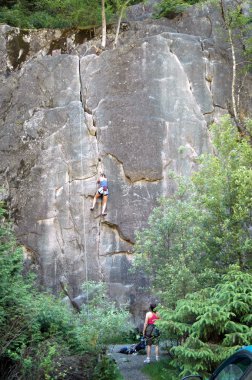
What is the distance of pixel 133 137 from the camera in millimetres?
17578

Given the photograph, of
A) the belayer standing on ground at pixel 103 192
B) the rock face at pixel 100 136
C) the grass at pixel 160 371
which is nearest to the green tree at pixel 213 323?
the grass at pixel 160 371

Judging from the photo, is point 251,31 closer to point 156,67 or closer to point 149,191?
point 156,67

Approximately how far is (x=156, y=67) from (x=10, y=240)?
11.0 m

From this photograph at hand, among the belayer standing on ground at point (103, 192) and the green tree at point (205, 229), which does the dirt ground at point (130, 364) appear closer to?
the green tree at point (205, 229)

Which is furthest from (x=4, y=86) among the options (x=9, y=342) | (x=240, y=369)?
(x=240, y=369)

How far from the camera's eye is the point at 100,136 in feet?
59.3

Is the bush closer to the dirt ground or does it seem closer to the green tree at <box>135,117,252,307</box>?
the dirt ground

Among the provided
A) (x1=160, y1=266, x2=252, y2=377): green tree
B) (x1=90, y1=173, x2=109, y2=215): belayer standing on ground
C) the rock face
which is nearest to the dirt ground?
(x1=160, y1=266, x2=252, y2=377): green tree

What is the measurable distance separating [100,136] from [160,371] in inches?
380

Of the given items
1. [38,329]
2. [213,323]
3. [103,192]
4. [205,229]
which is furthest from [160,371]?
[103,192]

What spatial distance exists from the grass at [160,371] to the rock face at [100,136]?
4.74 metres

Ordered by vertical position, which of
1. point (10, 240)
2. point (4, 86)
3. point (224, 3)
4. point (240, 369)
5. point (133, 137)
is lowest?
point (240, 369)

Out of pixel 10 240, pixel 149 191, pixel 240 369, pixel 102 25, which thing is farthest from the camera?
pixel 102 25

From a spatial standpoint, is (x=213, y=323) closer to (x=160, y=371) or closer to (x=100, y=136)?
(x=160, y=371)
